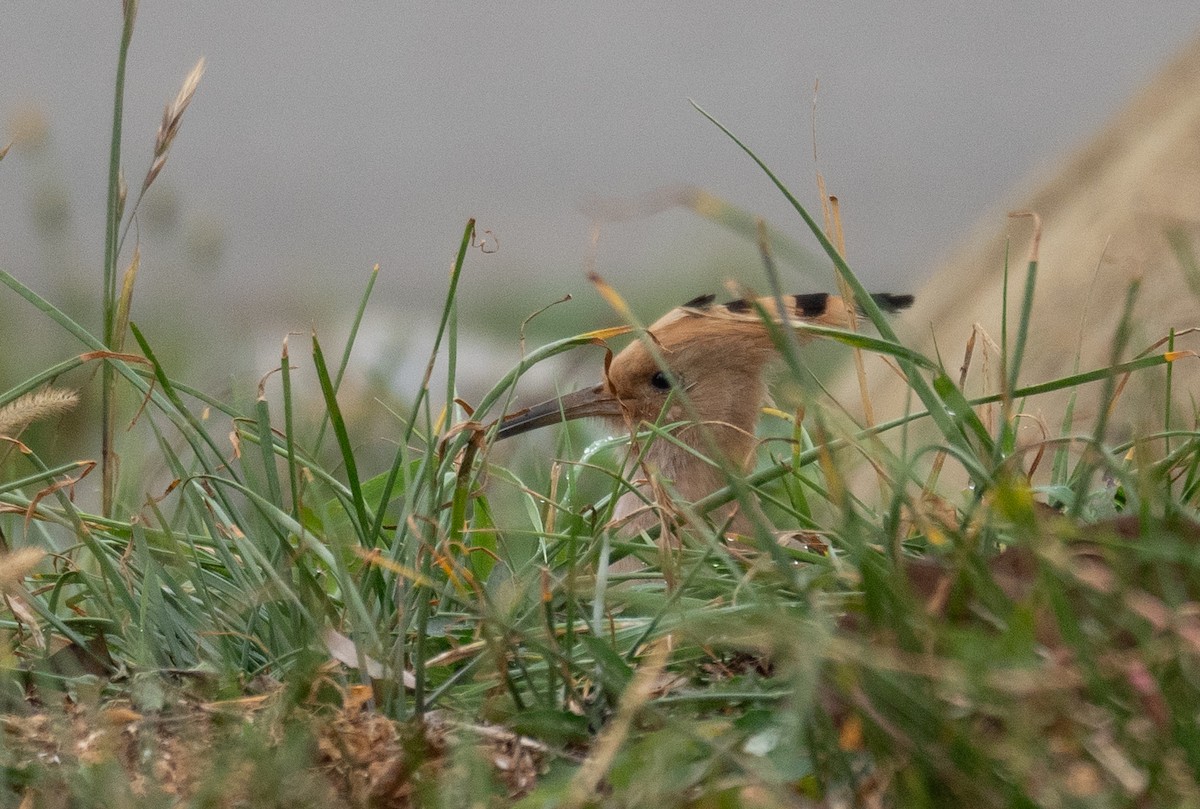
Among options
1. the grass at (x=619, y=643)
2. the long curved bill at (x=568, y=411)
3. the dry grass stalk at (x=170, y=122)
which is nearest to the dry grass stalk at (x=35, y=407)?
the grass at (x=619, y=643)

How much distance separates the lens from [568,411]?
260 centimetres

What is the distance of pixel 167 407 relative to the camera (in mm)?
1383

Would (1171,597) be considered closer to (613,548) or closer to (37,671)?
(613,548)

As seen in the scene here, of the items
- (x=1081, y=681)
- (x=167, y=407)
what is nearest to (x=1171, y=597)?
(x=1081, y=681)

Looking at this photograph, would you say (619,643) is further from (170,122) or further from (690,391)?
(690,391)

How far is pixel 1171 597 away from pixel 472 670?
0.55 meters

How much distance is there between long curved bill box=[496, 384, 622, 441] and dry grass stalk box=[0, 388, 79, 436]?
112cm

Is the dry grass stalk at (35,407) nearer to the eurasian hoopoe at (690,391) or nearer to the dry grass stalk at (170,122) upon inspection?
the dry grass stalk at (170,122)

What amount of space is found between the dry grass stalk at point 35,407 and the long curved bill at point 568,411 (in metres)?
1.12

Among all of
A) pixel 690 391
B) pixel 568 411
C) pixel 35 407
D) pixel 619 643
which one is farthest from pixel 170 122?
pixel 690 391

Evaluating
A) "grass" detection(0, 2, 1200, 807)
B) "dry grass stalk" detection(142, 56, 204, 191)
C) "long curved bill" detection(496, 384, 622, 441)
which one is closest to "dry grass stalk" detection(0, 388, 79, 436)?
"grass" detection(0, 2, 1200, 807)

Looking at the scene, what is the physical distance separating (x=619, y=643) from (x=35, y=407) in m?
0.60

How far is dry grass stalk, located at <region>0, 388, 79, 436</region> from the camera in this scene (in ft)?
4.32

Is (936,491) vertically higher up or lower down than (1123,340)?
lower down
